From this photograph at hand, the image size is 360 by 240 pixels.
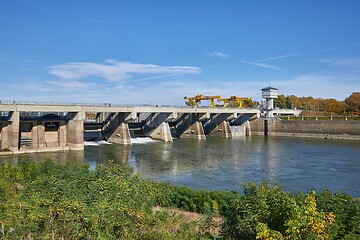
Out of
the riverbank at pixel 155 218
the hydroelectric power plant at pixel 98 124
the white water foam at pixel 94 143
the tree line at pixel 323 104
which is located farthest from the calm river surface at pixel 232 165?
the tree line at pixel 323 104

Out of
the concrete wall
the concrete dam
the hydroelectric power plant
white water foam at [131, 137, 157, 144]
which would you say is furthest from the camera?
the concrete wall

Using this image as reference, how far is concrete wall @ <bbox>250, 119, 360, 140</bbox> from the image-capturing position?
46406 millimetres

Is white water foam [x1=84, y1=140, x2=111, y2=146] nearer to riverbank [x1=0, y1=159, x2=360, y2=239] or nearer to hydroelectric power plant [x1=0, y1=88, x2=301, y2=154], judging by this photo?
hydroelectric power plant [x1=0, y1=88, x2=301, y2=154]

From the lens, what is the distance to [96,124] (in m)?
41.9

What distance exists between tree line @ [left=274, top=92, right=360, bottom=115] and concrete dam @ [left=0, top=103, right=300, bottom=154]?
25.4m

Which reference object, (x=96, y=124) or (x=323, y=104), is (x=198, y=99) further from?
(x=323, y=104)

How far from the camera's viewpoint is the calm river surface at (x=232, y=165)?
19.0 metres

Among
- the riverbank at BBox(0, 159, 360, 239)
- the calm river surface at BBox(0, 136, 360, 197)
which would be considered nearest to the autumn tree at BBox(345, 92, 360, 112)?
the calm river surface at BBox(0, 136, 360, 197)

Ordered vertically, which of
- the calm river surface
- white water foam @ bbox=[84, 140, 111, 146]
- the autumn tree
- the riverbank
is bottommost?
the calm river surface

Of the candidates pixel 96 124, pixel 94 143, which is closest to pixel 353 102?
pixel 96 124

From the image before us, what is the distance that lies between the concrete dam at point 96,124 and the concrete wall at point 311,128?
2.46 meters

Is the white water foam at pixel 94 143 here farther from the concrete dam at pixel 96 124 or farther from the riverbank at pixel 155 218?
the riverbank at pixel 155 218

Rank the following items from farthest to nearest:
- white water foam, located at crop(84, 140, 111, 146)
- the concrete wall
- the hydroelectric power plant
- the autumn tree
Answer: the autumn tree → the concrete wall → white water foam, located at crop(84, 140, 111, 146) → the hydroelectric power plant

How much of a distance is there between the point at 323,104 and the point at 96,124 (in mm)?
65759
